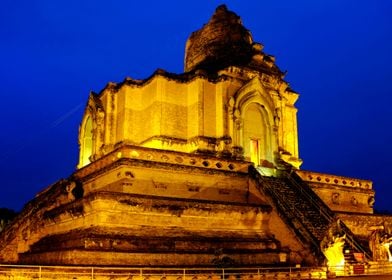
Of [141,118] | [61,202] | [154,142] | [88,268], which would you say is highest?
[141,118]

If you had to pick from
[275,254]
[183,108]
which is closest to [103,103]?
[183,108]

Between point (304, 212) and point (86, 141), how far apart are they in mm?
17438

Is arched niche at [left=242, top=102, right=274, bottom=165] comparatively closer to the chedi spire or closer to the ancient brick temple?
the ancient brick temple

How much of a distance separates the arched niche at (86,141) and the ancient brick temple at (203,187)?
0.25 feet

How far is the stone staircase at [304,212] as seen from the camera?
68.5 ft

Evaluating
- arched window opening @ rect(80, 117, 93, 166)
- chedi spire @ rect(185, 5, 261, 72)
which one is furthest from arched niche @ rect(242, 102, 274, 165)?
arched window opening @ rect(80, 117, 93, 166)

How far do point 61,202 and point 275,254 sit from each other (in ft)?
36.8

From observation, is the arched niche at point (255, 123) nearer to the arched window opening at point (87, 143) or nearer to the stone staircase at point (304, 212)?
the stone staircase at point (304, 212)

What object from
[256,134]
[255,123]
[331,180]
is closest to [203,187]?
[256,134]

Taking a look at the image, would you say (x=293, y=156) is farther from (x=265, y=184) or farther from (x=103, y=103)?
(x=103, y=103)

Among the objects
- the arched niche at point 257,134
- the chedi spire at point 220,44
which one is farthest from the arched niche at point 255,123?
the chedi spire at point 220,44

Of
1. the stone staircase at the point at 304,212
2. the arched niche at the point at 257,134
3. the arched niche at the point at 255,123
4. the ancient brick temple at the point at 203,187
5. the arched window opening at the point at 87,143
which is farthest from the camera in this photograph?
the arched window opening at the point at 87,143

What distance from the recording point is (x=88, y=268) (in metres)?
15.6

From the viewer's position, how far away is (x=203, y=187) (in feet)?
77.0
